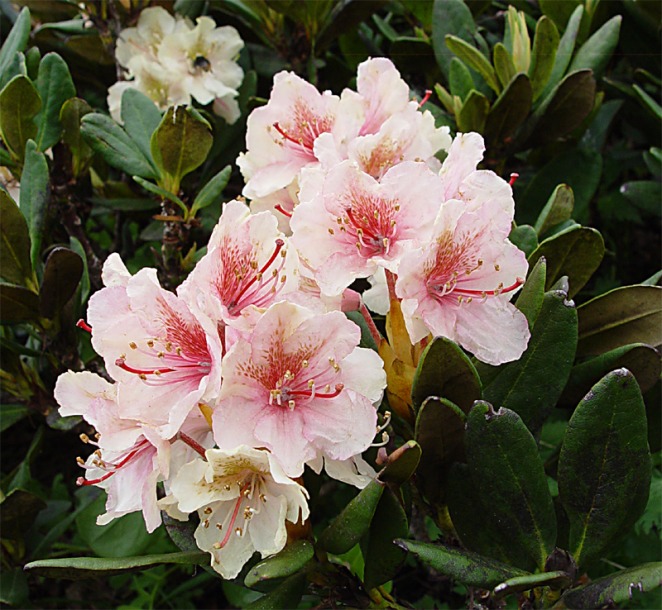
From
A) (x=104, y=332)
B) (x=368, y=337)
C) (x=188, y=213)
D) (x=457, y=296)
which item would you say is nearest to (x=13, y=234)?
(x=188, y=213)

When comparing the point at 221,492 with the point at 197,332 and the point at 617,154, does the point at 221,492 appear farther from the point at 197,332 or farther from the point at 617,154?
the point at 617,154

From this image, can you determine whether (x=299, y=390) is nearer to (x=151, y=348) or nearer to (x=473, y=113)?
(x=151, y=348)

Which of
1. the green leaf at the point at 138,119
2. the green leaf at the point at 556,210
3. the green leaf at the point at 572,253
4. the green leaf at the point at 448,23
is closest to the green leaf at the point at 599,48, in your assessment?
the green leaf at the point at 448,23

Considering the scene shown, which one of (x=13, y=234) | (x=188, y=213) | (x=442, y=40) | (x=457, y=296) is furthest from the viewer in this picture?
(x=442, y=40)

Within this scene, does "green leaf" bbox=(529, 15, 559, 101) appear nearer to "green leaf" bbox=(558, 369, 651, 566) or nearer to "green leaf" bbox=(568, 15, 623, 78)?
"green leaf" bbox=(568, 15, 623, 78)

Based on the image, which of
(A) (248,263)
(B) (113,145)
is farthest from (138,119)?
(A) (248,263)

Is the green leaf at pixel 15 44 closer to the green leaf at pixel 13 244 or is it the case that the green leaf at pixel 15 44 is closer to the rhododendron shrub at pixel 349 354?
the rhododendron shrub at pixel 349 354
